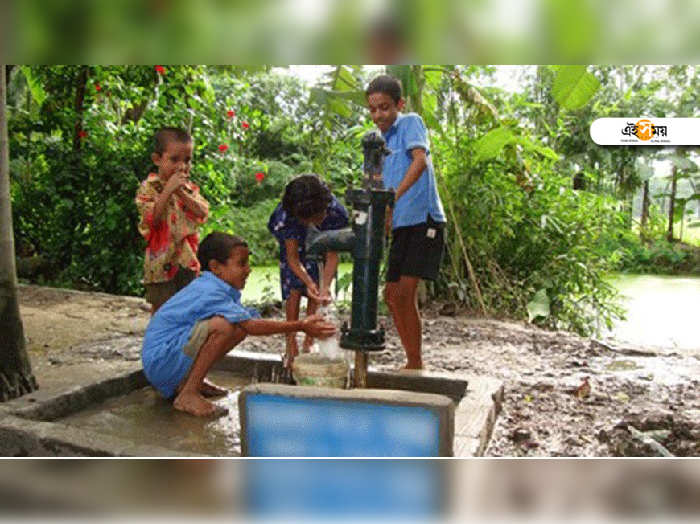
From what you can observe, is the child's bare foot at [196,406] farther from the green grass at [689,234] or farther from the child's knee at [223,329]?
the green grass at [689,234]

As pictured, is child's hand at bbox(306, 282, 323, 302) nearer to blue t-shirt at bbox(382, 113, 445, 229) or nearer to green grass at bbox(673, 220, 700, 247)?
blue t-shirt at bbox(382, 113, 445, 229)

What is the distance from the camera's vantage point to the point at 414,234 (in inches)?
86.5

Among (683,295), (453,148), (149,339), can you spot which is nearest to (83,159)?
(453,148)

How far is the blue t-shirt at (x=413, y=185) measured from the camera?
2.15m

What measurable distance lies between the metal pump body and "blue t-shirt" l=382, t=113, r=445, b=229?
72 cm

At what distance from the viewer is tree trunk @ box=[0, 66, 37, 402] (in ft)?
5.88

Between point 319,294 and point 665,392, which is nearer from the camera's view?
point 319,294

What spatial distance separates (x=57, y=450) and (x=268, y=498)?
1.91 feet

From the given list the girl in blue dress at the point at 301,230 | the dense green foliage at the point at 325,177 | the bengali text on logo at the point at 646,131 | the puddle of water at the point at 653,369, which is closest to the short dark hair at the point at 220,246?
the girl in blue dress at the point at 301,230

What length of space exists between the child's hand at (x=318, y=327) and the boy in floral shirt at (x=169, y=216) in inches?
34.8

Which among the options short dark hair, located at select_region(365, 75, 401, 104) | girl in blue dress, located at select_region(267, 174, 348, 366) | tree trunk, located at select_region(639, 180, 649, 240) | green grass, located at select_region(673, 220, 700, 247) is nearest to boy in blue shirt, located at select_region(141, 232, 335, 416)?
girl in blue dress, located at select_region(267, 174, 348, 366)

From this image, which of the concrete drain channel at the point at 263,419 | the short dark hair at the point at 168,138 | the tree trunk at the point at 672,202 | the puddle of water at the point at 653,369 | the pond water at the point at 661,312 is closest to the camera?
the concrete drain channel at the point at 263,419

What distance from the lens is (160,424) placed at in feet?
6.14

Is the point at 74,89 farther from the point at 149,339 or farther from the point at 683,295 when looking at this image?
the point at 683,295
